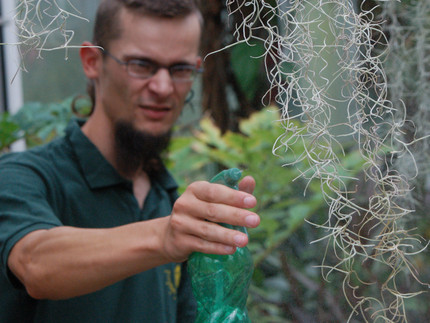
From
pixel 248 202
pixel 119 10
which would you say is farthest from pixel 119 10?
pixel 248 202

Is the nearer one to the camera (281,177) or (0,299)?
(0,299)

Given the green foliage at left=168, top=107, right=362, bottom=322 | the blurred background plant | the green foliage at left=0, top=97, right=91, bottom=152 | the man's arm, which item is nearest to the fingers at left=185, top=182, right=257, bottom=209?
the man's arm

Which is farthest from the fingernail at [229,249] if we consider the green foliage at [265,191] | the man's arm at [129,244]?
the green foliage at [265,191]

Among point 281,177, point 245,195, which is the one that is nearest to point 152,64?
point 245,195

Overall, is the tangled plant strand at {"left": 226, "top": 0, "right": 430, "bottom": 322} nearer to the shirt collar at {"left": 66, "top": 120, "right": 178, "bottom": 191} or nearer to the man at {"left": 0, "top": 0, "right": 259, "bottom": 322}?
the man at {"left": 0, "top": 0, "right": 259, "bottom": 322}

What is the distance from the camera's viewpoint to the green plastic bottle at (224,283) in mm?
516

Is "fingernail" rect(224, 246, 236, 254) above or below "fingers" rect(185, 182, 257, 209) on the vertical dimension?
Result: below

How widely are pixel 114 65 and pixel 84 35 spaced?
399mm

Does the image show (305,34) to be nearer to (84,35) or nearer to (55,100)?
(84,35)

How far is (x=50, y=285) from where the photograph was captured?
717 millimetres

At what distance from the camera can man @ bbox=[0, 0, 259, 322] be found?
707 mm

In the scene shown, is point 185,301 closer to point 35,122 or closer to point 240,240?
point 240,240

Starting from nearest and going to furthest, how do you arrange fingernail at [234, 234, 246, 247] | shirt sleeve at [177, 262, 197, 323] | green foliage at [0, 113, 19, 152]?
fingernail at [234, 234, 246, 247] < shirt sleeve at [177, 262, 197, 323] < green foliage at [0, 113, 19, 152]

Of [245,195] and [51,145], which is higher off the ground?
[245,195]
